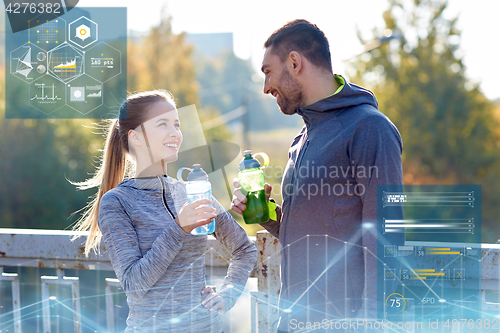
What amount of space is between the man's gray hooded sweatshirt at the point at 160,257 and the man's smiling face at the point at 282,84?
0.67 meters

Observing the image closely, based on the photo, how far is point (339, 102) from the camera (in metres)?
2.19

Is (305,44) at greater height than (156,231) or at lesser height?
greater

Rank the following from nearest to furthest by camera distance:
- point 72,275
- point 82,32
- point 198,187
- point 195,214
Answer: point 195,214 → point 198,187 → point 72,275 → point 82,32

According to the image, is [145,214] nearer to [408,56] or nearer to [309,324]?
[309,324]

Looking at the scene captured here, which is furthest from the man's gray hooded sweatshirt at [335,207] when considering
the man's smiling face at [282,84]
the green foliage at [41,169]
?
the green foliage at [41,169]

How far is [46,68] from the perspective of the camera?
460 centimetres

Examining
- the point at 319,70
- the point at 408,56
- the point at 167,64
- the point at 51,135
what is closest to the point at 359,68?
the point at 408,56

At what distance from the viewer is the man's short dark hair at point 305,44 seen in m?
2.39

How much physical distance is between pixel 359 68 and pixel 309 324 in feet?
47.3

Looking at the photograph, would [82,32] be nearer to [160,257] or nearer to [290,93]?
[290,93]

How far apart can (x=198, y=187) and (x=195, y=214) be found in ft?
0.83

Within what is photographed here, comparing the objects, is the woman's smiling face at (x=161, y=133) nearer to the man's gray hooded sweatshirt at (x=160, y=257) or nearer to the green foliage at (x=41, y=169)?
the man's gray hooded sweatshirt at (x=160, y=257)
